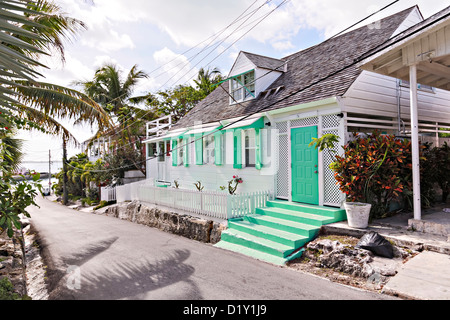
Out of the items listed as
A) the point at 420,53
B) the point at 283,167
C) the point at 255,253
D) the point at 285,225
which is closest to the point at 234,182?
the point at 283,167

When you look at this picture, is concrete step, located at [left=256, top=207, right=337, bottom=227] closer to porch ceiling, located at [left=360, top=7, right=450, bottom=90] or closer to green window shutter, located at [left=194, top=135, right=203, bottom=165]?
porch ceiling, located at [left=360, top=7, right=450, bottom=90]

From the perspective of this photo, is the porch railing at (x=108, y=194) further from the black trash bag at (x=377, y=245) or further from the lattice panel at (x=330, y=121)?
the black trash bag at (x=377, y=245)

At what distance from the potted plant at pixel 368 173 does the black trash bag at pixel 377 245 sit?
739 mm

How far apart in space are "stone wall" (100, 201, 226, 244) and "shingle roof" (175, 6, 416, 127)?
4.16 m

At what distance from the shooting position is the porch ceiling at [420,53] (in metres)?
5.62

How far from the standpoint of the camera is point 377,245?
5531 mm

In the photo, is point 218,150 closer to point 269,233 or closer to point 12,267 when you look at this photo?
point 269,233

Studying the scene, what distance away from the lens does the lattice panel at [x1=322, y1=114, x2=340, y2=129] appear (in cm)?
777

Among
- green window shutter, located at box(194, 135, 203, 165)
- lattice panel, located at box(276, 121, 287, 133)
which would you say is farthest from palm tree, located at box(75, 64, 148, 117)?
lattice panel, located at box(276, 121, 287, 133)

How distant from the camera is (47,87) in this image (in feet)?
27.1

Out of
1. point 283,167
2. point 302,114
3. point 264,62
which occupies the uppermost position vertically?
point 264,62

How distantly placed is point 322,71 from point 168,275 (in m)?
7.98

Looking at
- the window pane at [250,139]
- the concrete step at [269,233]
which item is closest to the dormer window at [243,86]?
the window pane at [250,139]
